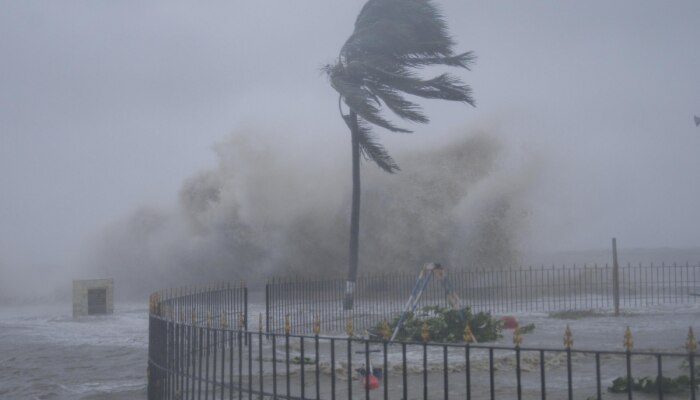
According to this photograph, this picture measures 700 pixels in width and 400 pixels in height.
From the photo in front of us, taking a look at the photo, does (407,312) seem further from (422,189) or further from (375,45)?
(422,189)

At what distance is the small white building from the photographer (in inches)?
958

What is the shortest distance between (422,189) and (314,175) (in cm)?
507

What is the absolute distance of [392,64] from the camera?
23297 millimetres

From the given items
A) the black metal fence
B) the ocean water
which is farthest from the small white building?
the black metal fence

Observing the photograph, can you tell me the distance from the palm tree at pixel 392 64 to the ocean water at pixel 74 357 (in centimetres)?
747

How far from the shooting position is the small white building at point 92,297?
79.8 ft

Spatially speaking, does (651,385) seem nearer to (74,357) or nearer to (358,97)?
(74,357)

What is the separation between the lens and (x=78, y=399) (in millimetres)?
11477

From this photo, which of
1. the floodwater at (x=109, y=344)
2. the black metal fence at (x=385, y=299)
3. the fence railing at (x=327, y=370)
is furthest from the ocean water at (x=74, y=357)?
the black metal fence at (x=385, y=299)

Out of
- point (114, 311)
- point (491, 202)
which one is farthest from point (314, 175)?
point (114, 311)

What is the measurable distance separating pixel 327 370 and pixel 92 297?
51.9 feet

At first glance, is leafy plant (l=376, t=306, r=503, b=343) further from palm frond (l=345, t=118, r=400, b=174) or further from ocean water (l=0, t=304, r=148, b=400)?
palm frond (l=345, t=118, r=400, b=174)

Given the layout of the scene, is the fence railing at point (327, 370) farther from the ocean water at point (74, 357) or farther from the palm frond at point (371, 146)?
the palm frond at point (371, 146)

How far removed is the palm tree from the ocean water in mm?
7467
